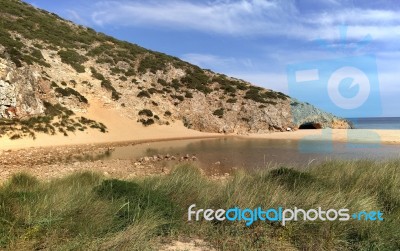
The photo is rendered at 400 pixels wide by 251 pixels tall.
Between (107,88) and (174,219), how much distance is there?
121 feet

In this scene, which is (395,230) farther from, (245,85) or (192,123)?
(245,85)

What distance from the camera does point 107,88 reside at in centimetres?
4041

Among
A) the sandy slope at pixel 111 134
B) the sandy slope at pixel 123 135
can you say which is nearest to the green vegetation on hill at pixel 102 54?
the sandy slope at pixel 111 134

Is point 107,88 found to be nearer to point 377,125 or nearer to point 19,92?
point 19,92

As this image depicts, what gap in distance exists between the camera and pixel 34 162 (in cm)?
1795

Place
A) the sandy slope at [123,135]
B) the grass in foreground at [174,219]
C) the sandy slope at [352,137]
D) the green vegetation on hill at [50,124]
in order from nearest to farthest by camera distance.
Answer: the grass in foreground at [174,219] < the green vegetation on hill at [50,124] < the sandy slope at [123,135] < the sandy slope at [352,137]

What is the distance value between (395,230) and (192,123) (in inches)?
1449

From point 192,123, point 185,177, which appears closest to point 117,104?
point 192,123
